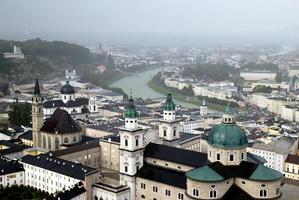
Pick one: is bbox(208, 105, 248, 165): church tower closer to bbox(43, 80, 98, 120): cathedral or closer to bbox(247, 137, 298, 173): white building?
bbox(247, 137, 298, 173): white building

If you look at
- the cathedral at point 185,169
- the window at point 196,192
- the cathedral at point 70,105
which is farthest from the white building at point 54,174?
the cathedral at point 70,105

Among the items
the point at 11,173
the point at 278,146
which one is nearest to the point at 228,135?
the point at 278,146

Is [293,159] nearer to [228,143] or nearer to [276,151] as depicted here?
[276,151]

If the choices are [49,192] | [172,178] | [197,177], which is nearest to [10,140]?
[49,192]

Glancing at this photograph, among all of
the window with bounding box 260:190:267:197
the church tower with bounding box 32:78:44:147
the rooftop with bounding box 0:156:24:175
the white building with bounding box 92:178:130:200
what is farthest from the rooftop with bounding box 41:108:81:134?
the window with bounding box 260:190:267:197

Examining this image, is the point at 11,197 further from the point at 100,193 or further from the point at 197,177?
the point at 197,177

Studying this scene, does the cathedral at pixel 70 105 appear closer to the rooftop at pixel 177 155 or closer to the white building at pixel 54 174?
the white building at pixel 54 174
